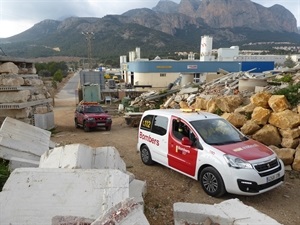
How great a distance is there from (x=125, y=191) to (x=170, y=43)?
423 ft

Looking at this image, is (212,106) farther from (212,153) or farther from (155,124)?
(212,153)

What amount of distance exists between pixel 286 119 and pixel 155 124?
414 cm

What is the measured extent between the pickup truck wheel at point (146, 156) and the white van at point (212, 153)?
0.42ft

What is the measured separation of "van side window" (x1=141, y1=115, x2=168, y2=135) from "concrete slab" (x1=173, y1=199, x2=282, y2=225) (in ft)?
10.1

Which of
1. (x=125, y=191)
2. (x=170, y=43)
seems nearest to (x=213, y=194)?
→ (x=125, y=191)

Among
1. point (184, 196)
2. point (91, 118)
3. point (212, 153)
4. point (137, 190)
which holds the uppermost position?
point (212, 153)

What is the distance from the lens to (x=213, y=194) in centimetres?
617

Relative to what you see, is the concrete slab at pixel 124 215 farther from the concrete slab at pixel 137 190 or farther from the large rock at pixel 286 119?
the large rock at pixel 286 119

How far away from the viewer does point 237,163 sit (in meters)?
5.77

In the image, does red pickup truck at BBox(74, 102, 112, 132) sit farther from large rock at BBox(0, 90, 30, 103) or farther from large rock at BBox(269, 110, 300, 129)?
large rock at BBox(269, 110, 300, 129)

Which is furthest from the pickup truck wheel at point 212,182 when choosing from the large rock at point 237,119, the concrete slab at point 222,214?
the large rock at point 237,119

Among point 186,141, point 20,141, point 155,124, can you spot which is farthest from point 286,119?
point 20,141

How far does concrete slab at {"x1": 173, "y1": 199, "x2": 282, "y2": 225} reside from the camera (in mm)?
4109

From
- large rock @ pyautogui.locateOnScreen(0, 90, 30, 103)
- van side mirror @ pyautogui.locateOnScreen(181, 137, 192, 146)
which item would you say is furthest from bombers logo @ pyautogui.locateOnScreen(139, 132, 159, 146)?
large rock @ pyautogui.locateOnScreen(0, 90, 30, 103)
